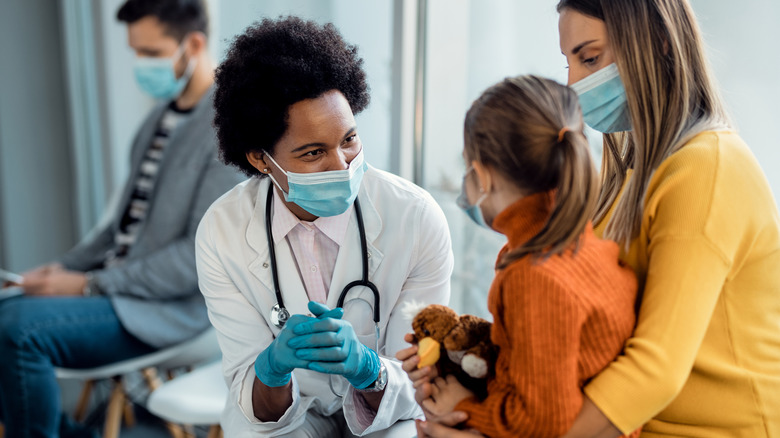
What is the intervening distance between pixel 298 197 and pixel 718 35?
3.08ft

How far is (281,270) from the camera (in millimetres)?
1293

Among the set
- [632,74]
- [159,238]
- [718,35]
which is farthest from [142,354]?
[718,35]

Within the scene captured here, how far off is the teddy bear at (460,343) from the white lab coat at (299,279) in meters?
0.31

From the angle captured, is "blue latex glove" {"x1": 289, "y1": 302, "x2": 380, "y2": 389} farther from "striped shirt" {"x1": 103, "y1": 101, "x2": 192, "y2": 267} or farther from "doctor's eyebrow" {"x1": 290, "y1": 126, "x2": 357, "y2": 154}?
"striped shirt" {"x1": 103, "y1": 101, "x2": 192, "y2": 267}

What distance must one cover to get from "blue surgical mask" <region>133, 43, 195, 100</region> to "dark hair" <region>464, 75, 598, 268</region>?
169 cm

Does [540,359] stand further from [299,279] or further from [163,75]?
[163,75]

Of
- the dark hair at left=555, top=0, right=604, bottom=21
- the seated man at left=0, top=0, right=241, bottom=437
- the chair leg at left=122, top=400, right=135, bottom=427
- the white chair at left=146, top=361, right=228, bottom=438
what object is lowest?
the chair leg at left=122, top=400, right=135, bottom=427

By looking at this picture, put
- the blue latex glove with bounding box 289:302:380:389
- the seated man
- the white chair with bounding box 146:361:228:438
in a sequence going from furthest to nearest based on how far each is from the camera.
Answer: the seated man < the white chair with bounding box 146:361:228:438 < the blue latex glove with bounding box 289:302:380:389

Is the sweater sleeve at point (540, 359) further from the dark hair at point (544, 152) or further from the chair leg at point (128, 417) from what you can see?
the chair leg at point (128, 417)

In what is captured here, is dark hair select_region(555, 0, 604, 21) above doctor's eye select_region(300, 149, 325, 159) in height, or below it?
above

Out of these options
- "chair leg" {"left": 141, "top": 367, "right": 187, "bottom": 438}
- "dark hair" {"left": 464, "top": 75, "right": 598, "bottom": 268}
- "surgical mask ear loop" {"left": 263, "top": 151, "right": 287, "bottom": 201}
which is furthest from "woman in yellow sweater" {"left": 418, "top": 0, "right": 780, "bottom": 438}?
"chair leg" {"left": 141, "top": 367, "right": 187, "bottom": 438}

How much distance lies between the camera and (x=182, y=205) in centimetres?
204

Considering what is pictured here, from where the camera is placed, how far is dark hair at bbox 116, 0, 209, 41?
2264 millimetres

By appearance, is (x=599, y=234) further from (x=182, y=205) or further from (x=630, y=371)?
(x=182, y=205)
